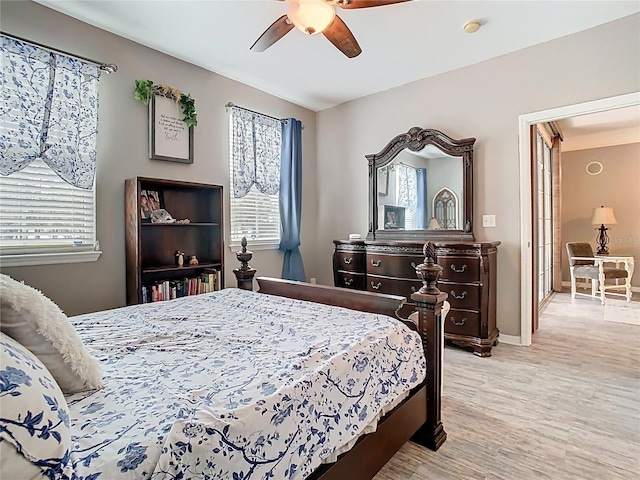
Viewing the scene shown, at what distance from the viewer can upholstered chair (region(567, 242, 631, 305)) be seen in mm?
5113

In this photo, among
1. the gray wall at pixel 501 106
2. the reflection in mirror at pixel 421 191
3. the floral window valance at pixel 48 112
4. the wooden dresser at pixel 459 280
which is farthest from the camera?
the reflection in mirror at pixel 421 191

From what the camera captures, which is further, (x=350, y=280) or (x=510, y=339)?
(x=350, y=280)

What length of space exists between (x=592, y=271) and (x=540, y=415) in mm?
4298

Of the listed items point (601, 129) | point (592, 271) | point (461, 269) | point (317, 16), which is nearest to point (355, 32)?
point (317, 16)

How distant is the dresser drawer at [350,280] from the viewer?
12.7 feet

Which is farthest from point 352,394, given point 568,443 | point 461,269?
point 461,269

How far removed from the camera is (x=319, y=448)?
106cm

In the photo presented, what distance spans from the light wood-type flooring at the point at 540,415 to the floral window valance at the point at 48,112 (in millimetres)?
2922

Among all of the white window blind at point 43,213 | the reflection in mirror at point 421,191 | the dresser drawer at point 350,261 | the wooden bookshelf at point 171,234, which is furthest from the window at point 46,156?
the reflection in mirror at point 421,191

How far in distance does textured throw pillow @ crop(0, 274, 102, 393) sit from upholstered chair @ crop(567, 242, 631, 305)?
6.20 m

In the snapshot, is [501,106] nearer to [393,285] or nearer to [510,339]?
[393,285]

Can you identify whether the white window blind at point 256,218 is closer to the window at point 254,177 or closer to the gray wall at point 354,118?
the window at point 254,177

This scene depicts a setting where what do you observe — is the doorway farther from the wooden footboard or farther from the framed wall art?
the framed wall art

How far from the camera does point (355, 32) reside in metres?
2.92
